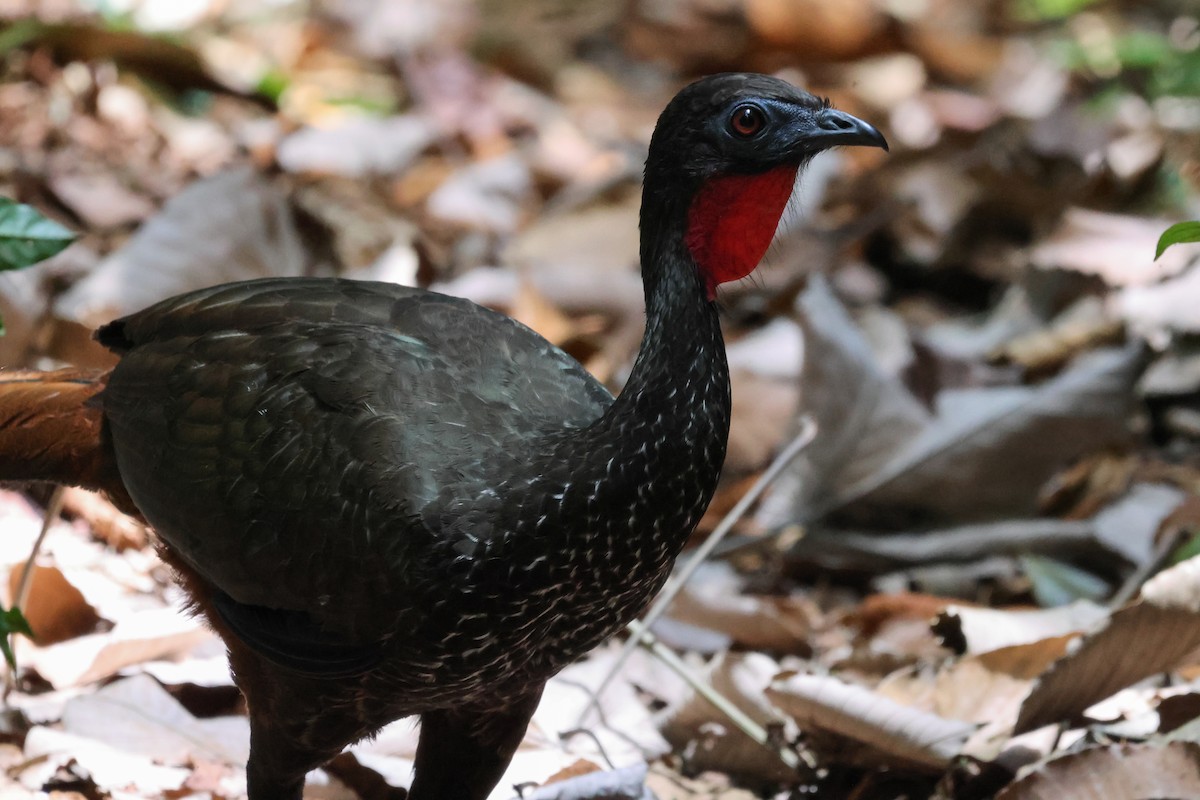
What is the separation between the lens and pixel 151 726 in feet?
11.7

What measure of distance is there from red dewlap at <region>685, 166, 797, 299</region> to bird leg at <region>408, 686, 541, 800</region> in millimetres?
975

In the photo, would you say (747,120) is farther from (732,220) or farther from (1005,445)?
(1005,445)

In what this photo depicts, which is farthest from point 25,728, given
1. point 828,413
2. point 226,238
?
point 828,413

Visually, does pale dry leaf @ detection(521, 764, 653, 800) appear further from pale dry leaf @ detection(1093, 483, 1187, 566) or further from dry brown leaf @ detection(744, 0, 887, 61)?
Answer: dry brown leaf @ detection(744, 0, 887, 61)

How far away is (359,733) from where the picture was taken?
3014mm

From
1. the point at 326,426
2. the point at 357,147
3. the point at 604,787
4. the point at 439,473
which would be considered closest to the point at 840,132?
the point at 439,473

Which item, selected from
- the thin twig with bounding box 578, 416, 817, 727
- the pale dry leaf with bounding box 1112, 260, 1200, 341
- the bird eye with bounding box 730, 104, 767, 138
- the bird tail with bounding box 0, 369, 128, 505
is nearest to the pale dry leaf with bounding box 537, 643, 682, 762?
the thin twig with bounding box 578, 416, 817, 727

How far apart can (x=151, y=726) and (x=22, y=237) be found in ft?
4.12

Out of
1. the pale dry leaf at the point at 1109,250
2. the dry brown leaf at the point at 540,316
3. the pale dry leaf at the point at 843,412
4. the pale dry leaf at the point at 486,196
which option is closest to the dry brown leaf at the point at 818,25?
the pale dry leaf at the point at 486,196

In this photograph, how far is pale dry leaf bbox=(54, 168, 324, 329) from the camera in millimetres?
4848

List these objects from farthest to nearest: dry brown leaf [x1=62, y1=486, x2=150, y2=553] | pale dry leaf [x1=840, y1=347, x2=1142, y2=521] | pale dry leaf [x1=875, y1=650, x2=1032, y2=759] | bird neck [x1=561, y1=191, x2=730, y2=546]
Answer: pale dry leaf [x1=840, y1=347, x2=1142, y2=521] → dry brown leaf [x1=62, y1=486, x2=150, y2=553] → pale dry leaf [x1=875, y1=650, x2=1032, y2=759] → bird neck [x1=561, y1=191, x2=730, y2=546]

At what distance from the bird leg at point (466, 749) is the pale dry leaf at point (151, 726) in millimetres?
561

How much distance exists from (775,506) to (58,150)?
11.4 ft

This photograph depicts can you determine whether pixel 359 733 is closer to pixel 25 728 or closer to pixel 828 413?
pixel 25 728
